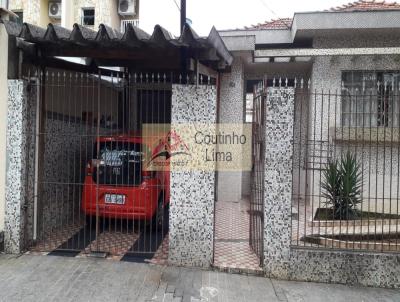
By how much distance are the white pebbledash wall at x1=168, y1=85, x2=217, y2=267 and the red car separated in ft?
3.96

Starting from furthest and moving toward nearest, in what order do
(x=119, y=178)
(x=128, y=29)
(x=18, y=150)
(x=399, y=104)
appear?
(x=399, y=104) → (x=119, y=178) → (x=18, y=150) → (x=128, y=29)

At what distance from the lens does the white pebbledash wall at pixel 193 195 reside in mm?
4824

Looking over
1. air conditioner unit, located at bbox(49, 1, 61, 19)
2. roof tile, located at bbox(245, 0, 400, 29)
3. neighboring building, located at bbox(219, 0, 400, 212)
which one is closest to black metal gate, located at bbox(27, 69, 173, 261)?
neighboring building, located at bbox(219, 0, 400, 212)

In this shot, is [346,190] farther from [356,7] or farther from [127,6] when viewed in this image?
[127,6]

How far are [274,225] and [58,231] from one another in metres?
3.77

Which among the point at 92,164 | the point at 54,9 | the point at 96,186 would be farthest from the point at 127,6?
the point at 96,186

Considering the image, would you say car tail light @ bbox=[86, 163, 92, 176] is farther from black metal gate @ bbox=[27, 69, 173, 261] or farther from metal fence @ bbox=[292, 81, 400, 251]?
metal fence @ bbox=[292, 81, 400, 251]

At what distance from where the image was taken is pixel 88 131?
7.22m

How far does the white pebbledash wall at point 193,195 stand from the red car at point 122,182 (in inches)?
47.5

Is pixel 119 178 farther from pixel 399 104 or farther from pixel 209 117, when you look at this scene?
pixel 399 104

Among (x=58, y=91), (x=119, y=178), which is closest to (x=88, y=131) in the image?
(x=58, y=91)

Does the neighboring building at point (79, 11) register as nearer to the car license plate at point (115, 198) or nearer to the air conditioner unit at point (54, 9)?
the air conditioner unit at point (54, 9)

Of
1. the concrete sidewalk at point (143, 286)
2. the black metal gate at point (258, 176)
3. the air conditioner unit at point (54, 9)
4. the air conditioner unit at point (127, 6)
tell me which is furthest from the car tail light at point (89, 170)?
the air conditioner unit at point (54, 9)

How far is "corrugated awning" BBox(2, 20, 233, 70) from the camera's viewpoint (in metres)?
4.34
